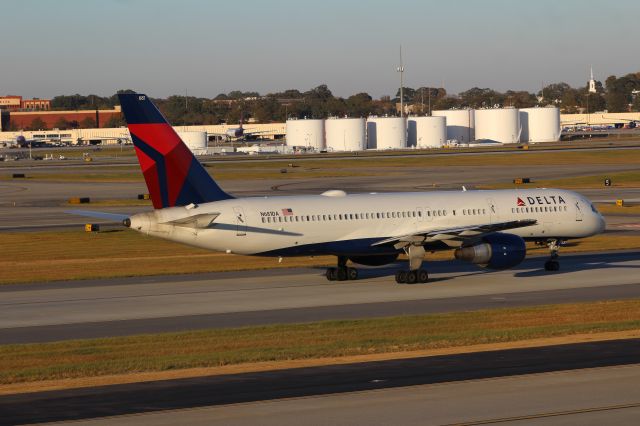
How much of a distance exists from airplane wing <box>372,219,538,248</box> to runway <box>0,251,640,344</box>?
1894 mm

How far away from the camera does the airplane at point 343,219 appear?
44.2 m

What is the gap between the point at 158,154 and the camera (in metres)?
44.2

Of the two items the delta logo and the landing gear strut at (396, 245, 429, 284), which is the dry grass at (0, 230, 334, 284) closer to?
the landing gear strut at (396, 245, 429, 284)

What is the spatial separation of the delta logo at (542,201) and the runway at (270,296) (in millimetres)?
3192

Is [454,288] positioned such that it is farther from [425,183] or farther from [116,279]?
[425,183]

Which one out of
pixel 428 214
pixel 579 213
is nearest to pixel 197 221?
pixel 428 214

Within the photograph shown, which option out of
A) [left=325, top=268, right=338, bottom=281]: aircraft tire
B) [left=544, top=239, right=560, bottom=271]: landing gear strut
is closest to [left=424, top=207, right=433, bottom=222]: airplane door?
[left=325, top=268, right=338, bottom=281]: aircraft tire

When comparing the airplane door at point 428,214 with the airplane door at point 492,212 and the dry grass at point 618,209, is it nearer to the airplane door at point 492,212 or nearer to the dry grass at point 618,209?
the airplane door at point 492,212

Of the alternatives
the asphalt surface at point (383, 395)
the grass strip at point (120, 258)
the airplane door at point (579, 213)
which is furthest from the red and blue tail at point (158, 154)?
the airplane door at point (579, 213)

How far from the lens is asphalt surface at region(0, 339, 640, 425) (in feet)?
75.1

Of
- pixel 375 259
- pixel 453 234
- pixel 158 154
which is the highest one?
pixel 158 154

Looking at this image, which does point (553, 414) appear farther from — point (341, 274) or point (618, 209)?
point (618, 209)

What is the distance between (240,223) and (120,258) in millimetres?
16750

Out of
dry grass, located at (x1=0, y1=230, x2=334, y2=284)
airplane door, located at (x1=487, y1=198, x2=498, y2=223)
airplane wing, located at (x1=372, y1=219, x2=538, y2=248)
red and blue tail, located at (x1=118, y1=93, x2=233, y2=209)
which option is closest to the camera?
red and blue tail, located at (x1=118, y1=93, x2=233, y2=209)
